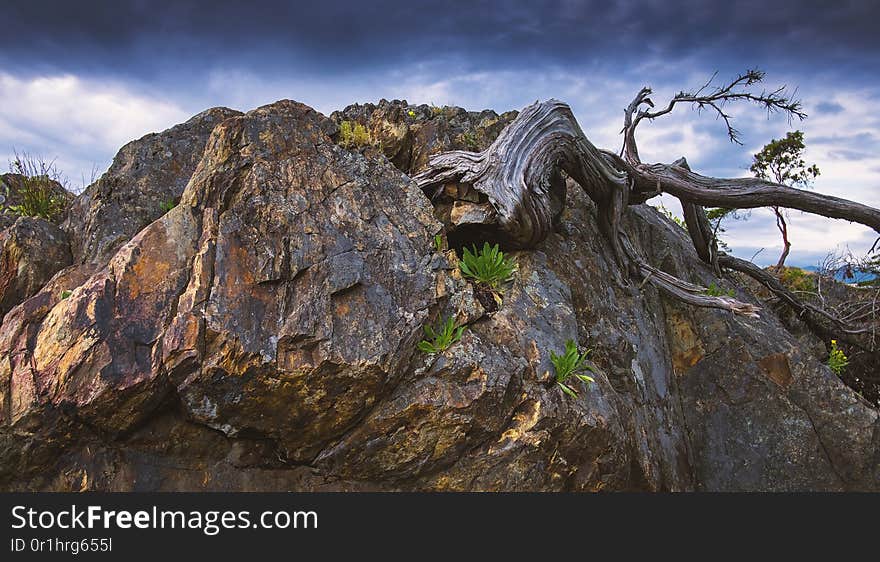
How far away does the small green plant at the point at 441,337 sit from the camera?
268 inches

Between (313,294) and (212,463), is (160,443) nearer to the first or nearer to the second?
(212,463)

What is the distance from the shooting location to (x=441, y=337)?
6.86 m

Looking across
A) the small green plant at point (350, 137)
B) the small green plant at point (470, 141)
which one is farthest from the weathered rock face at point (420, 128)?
the small green plant at point (350, 137)

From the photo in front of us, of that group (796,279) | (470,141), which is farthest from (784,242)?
(470,141)

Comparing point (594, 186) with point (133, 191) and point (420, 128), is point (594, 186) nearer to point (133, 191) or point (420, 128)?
point (420, 128)

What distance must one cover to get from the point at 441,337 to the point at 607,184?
475cm

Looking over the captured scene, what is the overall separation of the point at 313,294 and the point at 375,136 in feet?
13.6

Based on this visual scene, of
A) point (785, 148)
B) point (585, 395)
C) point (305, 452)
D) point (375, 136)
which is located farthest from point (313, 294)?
point (785, 148)

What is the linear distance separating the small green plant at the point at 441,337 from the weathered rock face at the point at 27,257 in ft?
16.2

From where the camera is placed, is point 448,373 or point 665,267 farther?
point 665,267

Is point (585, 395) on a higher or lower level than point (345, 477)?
higher

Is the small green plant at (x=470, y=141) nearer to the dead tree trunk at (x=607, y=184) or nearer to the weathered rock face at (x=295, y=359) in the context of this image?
the dead tree trunk at (x=607, y=184)

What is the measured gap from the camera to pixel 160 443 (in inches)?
248

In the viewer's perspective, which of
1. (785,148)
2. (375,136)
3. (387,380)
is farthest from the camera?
(785,148)
